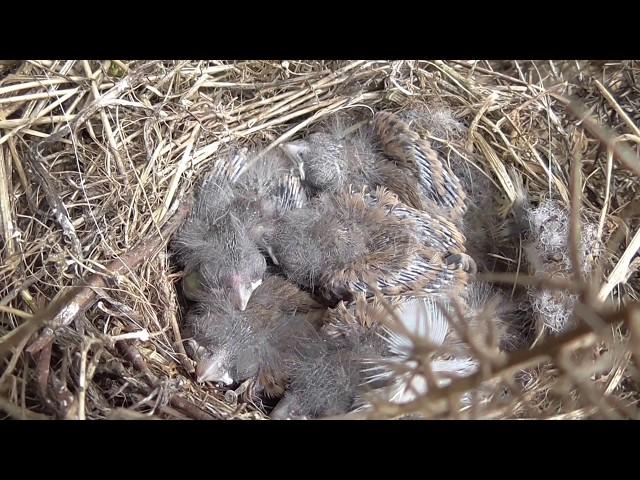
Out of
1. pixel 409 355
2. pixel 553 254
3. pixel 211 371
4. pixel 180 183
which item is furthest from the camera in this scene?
pixel 180 183

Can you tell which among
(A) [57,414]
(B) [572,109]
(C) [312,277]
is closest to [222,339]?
(C) [312,277]

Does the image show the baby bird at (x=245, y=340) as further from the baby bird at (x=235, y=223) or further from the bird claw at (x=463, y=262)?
the bird claw at (x=463, y=262)

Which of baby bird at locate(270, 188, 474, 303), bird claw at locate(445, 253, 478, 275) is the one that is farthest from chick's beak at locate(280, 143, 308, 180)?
bird claw at locate(445, 253, 478, 275)

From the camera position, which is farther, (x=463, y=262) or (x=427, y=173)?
(x=427, y=173)

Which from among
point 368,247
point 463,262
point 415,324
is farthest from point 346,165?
point 415,324

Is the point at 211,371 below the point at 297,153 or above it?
below

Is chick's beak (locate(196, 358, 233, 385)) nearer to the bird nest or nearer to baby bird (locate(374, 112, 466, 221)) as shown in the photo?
the bird nest

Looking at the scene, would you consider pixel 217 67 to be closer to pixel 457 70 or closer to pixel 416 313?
pixel 457 70

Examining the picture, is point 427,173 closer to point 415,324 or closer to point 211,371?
point 415,324

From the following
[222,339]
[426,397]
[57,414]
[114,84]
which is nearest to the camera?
[426,397]
